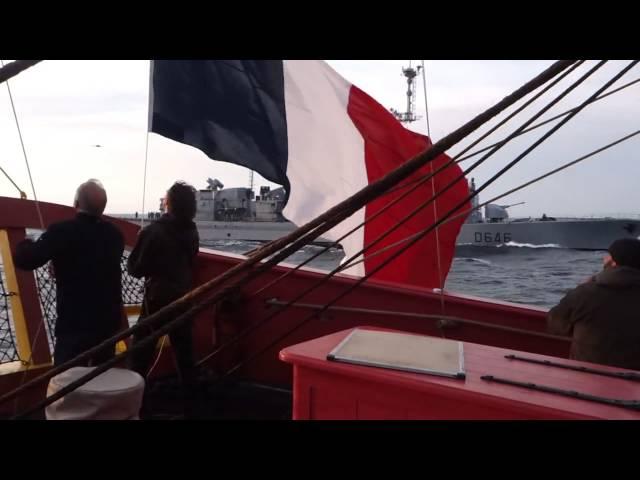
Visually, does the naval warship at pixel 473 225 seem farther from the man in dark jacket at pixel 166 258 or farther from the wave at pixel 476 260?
the man in dark jacket at pixel 166 258

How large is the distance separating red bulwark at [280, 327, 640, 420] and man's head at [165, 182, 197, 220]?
6.56 ft

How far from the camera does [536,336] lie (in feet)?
12.5

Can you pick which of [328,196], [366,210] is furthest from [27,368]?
[366,210]

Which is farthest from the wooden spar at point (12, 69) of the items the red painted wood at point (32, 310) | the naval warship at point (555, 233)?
the naval warship at point (555, 233)

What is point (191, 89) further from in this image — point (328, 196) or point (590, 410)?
point (590, 410)

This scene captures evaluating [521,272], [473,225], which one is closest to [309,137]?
[521,272]

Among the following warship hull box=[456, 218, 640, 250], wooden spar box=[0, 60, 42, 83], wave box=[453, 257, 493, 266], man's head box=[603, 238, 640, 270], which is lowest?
wave box=[453, 257, 493, 266]

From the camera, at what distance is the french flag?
417 cm

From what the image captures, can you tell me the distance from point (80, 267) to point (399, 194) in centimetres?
310

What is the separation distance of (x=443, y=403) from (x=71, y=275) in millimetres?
2136

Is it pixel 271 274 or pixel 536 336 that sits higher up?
pixel 271 274

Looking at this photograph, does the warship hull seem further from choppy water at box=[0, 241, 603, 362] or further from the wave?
the wave

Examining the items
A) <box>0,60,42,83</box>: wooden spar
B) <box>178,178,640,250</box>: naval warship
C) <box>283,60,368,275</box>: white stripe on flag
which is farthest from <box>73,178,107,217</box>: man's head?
<box>178,178,640,250</box>: naval warship

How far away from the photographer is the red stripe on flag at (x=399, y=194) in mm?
4836
